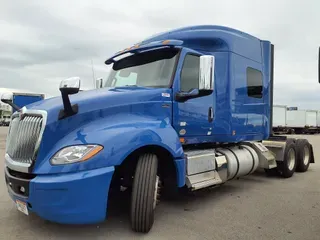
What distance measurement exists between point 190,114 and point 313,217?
2406 millimetres

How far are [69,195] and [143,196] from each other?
0.92 meters

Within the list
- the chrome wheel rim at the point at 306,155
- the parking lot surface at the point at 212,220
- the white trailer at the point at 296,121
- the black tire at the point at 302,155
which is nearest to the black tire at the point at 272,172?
the black tire at the point at 302,155

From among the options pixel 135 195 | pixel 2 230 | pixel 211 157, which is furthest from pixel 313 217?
pixel 2 230

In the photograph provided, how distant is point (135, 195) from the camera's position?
3820 millimetres

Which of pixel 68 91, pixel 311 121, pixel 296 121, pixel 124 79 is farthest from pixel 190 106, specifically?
pixel 311 121

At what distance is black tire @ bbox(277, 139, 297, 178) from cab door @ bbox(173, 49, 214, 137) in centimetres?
346

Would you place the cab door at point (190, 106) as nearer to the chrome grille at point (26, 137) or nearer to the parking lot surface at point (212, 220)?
the parking lot surface at point (212, 220)

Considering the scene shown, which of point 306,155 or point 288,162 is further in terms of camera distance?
point 306,155

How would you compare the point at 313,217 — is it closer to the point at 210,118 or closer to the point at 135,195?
the point at 210,118

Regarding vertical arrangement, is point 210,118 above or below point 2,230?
above

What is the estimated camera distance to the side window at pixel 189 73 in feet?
16.0

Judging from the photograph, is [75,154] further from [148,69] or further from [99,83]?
[99,83]

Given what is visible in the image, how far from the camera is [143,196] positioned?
150 inches

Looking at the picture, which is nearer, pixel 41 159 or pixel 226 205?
pixel 41 159
